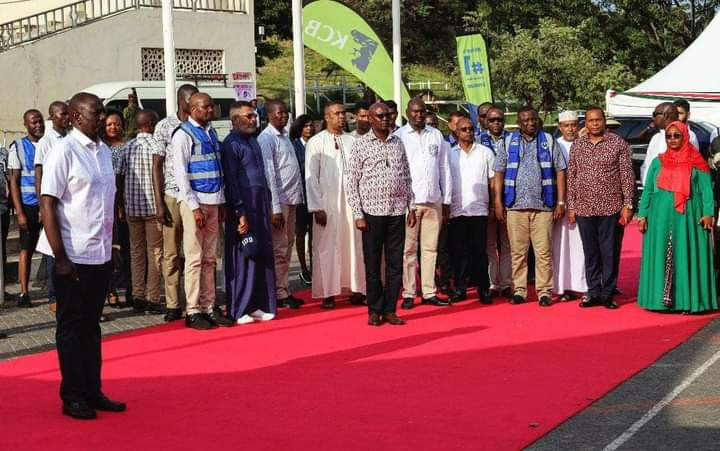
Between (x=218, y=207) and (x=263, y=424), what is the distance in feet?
12.5

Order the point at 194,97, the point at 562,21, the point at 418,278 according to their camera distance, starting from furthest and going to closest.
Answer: the point at 562,21
the point at 418,278
the point at 194,97

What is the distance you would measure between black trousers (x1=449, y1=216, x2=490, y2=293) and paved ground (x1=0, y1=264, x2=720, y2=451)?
2.47m

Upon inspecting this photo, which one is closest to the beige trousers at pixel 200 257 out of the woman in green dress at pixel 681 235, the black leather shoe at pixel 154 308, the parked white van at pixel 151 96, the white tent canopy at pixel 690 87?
the black leather shoe at pixel 154 308

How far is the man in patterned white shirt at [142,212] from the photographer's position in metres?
11.2

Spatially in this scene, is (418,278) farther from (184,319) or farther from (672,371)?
(672,371)

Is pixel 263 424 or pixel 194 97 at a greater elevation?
pixel 194 97

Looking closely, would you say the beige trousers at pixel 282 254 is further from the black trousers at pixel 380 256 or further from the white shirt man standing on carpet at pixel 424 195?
the black trousers at pixel 380 256

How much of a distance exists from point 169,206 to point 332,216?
5.39ft

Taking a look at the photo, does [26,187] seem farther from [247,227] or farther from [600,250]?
[600,250]

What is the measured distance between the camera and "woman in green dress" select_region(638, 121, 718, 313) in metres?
10.8

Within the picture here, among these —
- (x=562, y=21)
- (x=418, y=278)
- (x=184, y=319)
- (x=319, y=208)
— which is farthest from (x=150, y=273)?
(x=562, y=21)

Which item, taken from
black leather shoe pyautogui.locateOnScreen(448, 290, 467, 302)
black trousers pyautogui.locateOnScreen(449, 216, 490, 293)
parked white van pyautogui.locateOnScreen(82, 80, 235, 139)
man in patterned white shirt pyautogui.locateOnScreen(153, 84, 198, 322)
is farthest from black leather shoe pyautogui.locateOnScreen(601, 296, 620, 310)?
parked white van pyautogui.locateOnScreen(82, 80, 235, 139)

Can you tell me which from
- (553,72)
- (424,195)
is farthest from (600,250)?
(553,72)

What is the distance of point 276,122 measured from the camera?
455 inches
